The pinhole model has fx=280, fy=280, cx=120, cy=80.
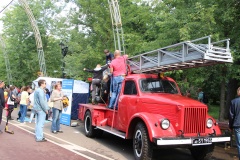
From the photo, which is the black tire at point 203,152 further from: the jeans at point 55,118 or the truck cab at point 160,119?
the jeans at point 55,118

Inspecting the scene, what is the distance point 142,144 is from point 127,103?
167cm

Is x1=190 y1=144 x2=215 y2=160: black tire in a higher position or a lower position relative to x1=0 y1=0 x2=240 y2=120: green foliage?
lower

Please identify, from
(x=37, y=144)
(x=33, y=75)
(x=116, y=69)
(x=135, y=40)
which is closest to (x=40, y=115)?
(x=37, y=144)

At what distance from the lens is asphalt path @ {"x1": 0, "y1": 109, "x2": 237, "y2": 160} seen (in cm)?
721

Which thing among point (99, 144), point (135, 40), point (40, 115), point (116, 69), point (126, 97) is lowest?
point (99, 144)

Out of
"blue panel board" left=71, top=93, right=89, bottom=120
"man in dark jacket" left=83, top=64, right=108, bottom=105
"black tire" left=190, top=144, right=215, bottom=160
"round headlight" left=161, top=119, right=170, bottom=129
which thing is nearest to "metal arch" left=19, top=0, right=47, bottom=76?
"blue panel board" left=71, top=93, right=89, bottom=120

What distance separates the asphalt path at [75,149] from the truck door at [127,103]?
3.06 ft

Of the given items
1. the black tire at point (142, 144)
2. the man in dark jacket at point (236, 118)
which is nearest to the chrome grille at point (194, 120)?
the man in dark jacket at point (236, 118)

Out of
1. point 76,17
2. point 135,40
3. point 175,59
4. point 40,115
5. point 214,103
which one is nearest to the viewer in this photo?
point 175,59

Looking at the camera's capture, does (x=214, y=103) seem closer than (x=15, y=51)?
No

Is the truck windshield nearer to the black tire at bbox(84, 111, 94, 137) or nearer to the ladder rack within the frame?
the ladder rack

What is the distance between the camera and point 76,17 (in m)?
18.8

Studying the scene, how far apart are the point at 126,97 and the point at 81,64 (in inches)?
402

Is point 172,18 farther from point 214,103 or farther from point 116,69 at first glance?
point 214,103
